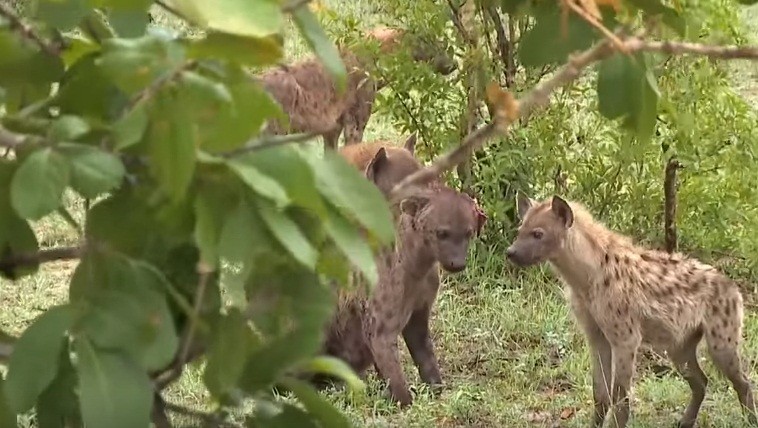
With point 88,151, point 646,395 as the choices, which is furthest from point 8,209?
point 646,395

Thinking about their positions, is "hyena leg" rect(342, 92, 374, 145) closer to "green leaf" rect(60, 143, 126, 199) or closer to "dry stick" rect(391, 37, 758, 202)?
"dry stick" rect(391, 37, 758, 202)

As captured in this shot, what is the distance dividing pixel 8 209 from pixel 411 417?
3.32 meters

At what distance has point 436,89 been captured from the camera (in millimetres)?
5043

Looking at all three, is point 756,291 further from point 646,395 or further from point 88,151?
point 88,151

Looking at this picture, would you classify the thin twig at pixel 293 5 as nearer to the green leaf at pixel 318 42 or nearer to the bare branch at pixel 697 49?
the green leaf at pixel 318 42

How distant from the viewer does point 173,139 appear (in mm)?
833

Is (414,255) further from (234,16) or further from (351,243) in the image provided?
(234,16)

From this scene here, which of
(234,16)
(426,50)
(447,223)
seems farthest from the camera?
(426,50)

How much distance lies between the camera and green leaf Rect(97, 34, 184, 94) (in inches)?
32.3

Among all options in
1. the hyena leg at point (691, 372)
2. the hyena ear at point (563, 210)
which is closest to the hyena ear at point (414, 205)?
the hyena ear at point (563, 210)

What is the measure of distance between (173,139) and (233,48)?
74 millimetres

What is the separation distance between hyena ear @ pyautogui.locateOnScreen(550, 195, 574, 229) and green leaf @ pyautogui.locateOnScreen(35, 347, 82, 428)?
3153 millimetres

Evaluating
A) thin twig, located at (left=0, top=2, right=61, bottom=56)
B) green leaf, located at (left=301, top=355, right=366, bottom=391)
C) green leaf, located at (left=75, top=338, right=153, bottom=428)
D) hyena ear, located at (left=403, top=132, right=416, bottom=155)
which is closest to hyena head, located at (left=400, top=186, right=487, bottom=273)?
hyena ear, located at (left=403, top=132, right=416, bottom=155)

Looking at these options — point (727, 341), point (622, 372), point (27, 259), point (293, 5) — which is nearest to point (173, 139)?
point (293, 5)
